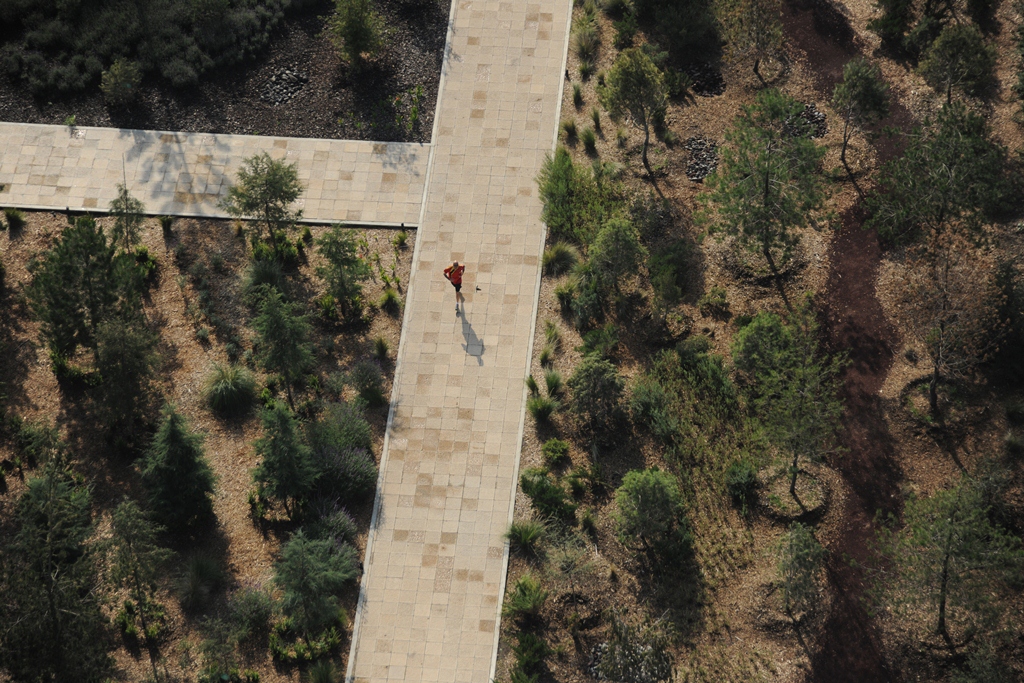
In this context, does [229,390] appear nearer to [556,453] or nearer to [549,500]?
[556,453]

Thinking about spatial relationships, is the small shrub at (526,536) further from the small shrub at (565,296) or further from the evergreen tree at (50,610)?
the evergreen tree at (50,610)

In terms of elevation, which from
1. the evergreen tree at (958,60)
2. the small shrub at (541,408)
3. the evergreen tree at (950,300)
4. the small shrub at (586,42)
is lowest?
the small shrub at (541,408)

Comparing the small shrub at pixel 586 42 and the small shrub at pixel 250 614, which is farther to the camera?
the small shrub at pixel 586 42

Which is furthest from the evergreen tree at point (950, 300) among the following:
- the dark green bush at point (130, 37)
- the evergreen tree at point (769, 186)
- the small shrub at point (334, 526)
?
the dark green bush at point (130, 37)

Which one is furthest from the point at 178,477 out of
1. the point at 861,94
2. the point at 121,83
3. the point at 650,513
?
the point at 861,94

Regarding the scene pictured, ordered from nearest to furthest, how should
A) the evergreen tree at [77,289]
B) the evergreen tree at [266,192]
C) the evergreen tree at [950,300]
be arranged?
1. the evergreen tree at [950,300]
2. the evergreen tree at [77,289]
3. the evergreen tree at [266,192]

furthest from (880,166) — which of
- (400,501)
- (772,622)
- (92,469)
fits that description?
(92,469)
